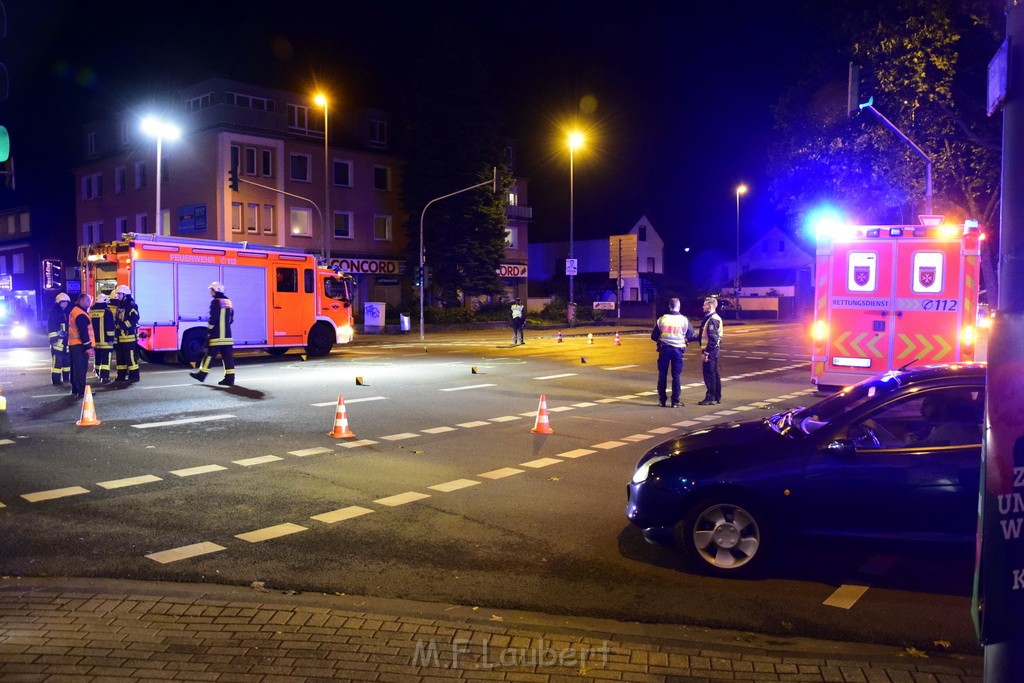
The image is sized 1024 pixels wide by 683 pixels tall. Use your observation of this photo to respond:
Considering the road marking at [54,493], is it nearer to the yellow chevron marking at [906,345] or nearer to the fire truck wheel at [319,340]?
the yellow chevron marking at [906,345]

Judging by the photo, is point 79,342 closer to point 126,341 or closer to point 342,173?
point 126,341

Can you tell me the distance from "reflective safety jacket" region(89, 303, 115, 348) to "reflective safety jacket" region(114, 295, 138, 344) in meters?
0.19

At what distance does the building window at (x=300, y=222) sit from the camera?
147 feet

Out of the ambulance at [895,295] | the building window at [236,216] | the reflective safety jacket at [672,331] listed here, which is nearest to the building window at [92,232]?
the building window at [236,216]

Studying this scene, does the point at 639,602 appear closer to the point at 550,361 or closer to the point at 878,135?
the point at 550,361

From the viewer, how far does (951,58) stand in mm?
18594

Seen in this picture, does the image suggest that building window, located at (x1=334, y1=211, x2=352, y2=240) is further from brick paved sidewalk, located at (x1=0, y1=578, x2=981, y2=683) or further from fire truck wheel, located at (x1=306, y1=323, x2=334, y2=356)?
brick paved sidewalk, located at (x1=0, y1=578, x2=981, y2=683)

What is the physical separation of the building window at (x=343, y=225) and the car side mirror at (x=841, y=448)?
44046 millimetres

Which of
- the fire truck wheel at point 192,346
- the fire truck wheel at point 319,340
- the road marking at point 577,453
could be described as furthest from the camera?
Answer: the fire truck wheel at point 319,340

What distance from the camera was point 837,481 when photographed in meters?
5.56

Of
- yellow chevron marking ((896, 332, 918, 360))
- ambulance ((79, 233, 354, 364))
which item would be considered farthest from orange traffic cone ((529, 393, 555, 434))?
ambulance ((79, 233, 354, 364))

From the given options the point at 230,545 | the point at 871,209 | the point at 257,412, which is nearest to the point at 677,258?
the point at 871,209

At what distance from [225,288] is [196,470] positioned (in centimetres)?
1389

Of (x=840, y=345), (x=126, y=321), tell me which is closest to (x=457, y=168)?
(x=126, y=321)
